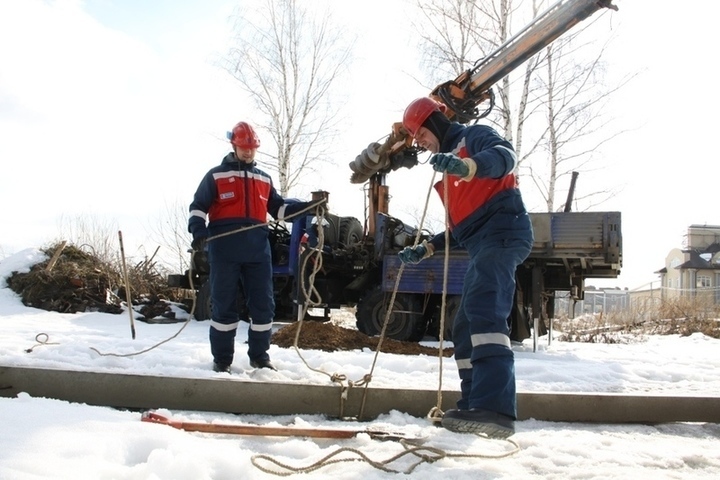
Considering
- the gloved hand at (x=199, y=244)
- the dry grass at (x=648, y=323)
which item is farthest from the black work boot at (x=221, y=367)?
the dry grass at (x=648, y=323)

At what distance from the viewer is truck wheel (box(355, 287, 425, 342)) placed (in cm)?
875

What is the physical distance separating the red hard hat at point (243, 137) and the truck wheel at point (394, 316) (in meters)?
4.57

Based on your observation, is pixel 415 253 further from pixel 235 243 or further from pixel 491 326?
pixel 235 243

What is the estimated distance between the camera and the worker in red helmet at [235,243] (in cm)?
449

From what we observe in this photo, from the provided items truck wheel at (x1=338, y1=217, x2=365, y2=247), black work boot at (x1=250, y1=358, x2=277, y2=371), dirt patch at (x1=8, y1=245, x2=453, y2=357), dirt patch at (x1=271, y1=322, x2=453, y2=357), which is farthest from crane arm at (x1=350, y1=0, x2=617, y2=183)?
black work boot at (x1=250, y1=358, x2=277, y2=371)

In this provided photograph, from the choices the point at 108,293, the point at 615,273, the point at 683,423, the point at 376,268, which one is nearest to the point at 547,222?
the point at 615,273

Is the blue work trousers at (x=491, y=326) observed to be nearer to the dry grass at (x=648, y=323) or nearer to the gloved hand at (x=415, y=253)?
the gloved hand at (x=415, y=253)

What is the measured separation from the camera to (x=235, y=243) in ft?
14.8

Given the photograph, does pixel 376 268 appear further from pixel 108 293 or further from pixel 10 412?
pixel 10 412

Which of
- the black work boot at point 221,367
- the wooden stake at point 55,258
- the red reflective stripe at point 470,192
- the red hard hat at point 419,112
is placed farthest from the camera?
the wooden stake at point 55,258

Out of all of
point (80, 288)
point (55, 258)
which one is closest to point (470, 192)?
point (80, 288)

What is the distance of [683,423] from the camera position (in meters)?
3.34

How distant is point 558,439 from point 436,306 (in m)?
6.33

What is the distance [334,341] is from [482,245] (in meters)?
4.58
